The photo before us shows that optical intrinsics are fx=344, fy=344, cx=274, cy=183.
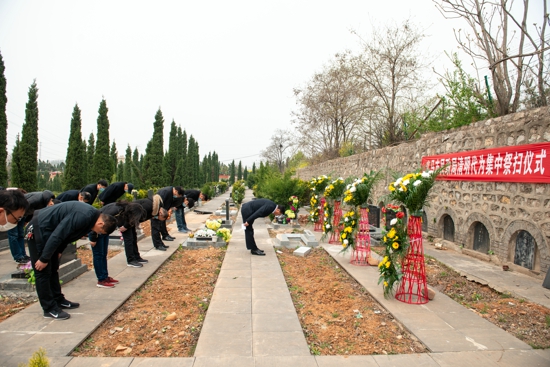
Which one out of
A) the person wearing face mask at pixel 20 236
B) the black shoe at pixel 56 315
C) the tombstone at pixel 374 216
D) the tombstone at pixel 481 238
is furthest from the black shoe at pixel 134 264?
the tombstone at pixel 374 216

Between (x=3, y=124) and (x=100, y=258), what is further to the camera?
(x=3, y=124)

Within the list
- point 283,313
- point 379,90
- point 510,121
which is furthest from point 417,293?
point 379,90

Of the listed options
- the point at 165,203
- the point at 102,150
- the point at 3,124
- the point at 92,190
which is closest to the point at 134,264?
the point at 165,203

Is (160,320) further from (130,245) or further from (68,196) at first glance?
(68,196)

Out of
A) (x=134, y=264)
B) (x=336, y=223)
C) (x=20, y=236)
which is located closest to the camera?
(x=20, y=236)

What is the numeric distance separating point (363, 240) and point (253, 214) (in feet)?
8.04

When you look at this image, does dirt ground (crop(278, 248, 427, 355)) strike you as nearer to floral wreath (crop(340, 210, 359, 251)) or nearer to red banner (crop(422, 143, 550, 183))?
floral wreath (crop(340, 210, 359, 251))

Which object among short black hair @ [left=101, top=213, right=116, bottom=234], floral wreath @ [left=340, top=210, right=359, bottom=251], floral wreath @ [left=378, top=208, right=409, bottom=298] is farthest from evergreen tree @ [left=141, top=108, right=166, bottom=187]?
floral wreath @ [left=378, top=208, right=409, bottom=298]

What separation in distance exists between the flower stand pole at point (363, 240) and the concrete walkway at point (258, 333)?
3.90 ft

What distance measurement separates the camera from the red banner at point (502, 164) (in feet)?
18.7

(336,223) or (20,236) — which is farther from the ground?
(336,223)

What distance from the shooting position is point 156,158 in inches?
1007

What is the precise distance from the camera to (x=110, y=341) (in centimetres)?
358

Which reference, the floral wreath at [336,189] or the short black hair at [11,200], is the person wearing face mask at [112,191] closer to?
the short black hair at [11,200]
